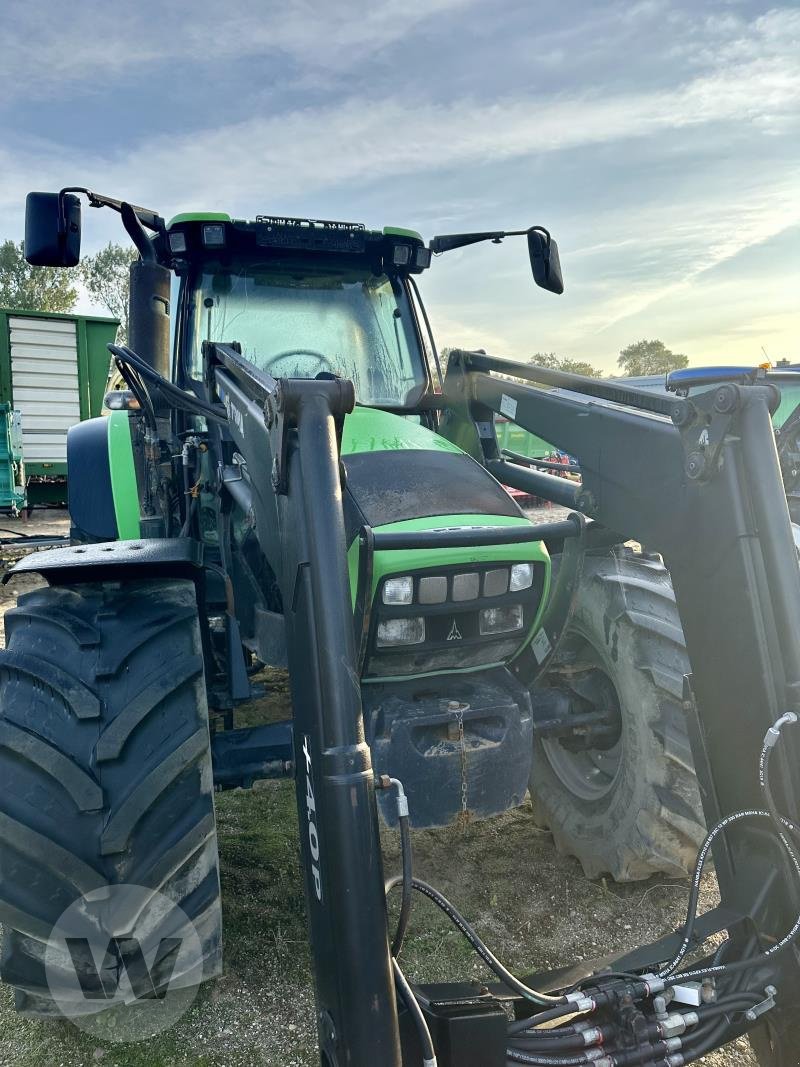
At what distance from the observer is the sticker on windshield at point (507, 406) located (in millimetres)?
3238

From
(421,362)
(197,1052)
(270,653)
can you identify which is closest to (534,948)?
(197,1052)

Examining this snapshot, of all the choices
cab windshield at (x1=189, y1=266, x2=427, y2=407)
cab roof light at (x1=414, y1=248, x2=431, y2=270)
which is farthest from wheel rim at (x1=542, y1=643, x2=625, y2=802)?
cab roof light at (x1=414, y1=248, x2=431, y2=270)

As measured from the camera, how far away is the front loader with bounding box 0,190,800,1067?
1.69 meters

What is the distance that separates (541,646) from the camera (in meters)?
2.77

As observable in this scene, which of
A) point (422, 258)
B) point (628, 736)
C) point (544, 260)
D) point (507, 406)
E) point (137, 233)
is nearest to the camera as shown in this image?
point (628, 736)

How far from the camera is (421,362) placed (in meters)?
3.85

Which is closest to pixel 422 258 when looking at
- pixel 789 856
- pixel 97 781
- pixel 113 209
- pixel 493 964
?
pixel 113 209

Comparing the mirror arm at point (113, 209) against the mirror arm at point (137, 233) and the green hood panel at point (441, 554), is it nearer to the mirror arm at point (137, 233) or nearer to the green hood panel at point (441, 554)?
the mirror arm at point (137, 233)

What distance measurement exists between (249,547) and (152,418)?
3.11 ft

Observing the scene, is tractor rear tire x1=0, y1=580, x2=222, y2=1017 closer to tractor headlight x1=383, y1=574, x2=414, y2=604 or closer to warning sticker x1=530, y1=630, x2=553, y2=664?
tractor headlight x1=383, y1=574, x2=414, y2=604

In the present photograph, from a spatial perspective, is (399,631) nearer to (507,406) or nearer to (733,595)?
(733,595)

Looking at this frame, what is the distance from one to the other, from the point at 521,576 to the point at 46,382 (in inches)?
547

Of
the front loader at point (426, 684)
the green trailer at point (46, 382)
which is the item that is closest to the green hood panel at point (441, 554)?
the front loader at point (426, 684)

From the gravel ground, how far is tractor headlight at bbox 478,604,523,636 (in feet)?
3.70
